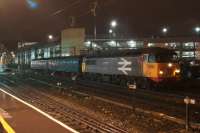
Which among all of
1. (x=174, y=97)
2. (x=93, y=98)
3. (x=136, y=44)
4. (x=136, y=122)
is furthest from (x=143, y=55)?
(x=136, y=44)

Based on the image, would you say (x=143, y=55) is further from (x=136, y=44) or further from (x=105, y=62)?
(x=136, y=44)

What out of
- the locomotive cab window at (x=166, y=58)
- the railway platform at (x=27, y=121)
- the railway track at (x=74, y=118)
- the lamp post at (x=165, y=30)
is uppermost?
the lamp post at (x=165, y=30)

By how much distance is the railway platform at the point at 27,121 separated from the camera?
41.5ft

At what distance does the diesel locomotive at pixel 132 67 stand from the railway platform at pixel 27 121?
19.0 feet

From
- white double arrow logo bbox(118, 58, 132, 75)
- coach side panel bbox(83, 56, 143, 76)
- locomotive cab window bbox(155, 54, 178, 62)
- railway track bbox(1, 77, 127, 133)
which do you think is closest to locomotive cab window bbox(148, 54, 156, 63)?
locomotive cab window bbox(155, 54, 178, 62)

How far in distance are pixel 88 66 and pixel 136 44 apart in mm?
39587

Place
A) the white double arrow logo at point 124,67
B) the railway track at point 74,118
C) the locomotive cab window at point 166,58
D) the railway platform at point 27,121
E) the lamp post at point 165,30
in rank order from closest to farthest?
the railway platform at point 27,121, the railway track at point 74,118, the locomotive cab window at point 166,58, the white double arrow logo at point 124,67, the lamp post at point 165,30

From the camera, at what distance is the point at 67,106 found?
19141 millimetres

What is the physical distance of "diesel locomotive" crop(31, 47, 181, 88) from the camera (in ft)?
84.2

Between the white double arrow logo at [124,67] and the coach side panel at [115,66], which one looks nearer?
the coach side panel at [115,66]

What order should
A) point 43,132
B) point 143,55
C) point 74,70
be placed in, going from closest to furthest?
1. point 43,132
2. point 143,55
3. point 74,70

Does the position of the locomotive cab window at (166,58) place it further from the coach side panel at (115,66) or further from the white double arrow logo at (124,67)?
the white double arrow logo at (124,67)

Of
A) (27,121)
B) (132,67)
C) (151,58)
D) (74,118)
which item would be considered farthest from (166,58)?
(27,121)

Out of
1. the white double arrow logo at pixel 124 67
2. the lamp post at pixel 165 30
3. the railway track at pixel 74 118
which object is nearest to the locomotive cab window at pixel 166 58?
the white double arrow logo at pixel 124 67
